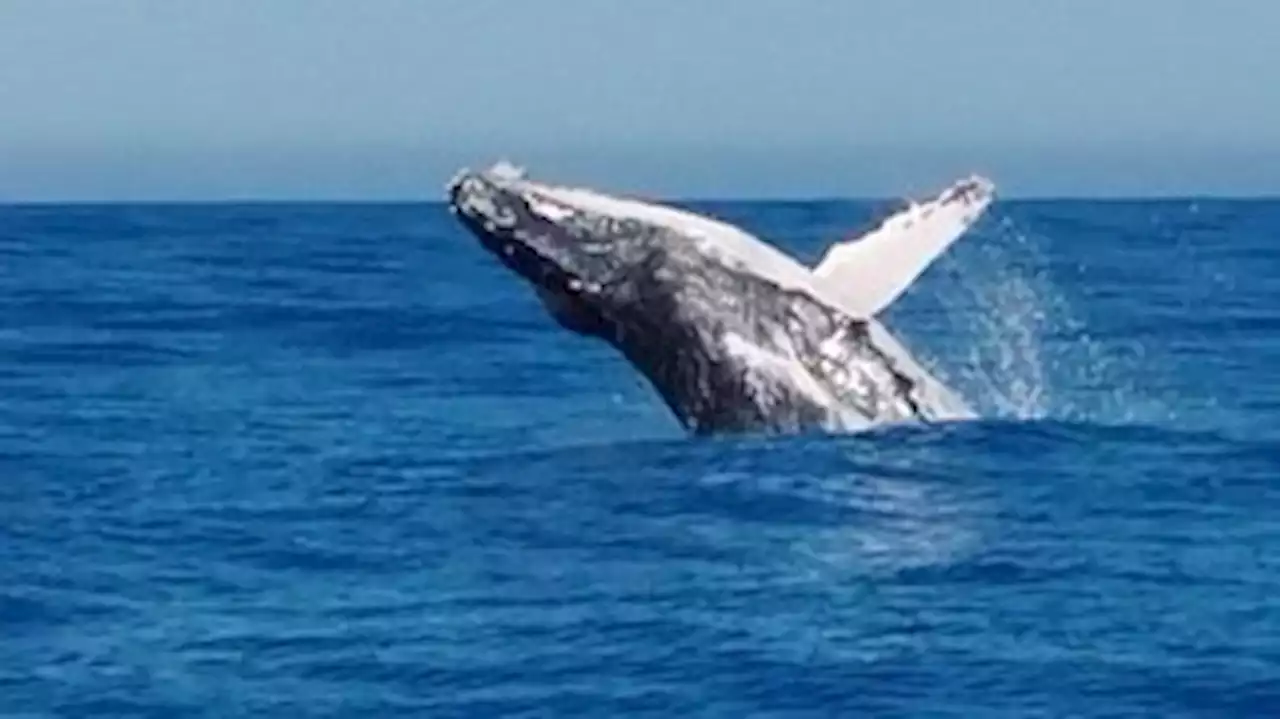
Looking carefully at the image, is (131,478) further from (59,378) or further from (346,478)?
(59,378)

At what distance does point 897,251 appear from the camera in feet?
43.1

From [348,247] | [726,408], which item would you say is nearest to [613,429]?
[726,408]

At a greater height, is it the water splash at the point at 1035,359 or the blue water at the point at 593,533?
the water splash at the point at 1035,359

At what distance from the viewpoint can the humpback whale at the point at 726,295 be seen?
509 inches

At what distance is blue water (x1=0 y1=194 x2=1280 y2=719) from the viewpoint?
842 cm

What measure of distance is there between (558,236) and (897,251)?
1310 millimetres

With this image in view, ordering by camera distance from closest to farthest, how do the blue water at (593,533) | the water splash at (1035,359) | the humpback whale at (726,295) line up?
1. the blue water at (593,533)
2. the humpback whale at (726,295)
3. the water splash at (1035,359)

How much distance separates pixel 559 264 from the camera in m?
13.1

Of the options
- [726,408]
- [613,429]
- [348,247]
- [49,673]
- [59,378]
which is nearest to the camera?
[49,673]

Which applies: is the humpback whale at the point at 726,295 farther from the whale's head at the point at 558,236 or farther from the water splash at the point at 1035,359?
the water splash at the point at 1035,359

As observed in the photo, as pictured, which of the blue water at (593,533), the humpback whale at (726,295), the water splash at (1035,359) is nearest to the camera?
the blue water at (593,533)

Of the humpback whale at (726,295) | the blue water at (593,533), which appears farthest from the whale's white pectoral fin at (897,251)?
the blue water at (593,533)

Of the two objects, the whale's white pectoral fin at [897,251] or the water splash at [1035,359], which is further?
the water splash at [1035,359]

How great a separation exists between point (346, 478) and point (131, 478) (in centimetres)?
78
